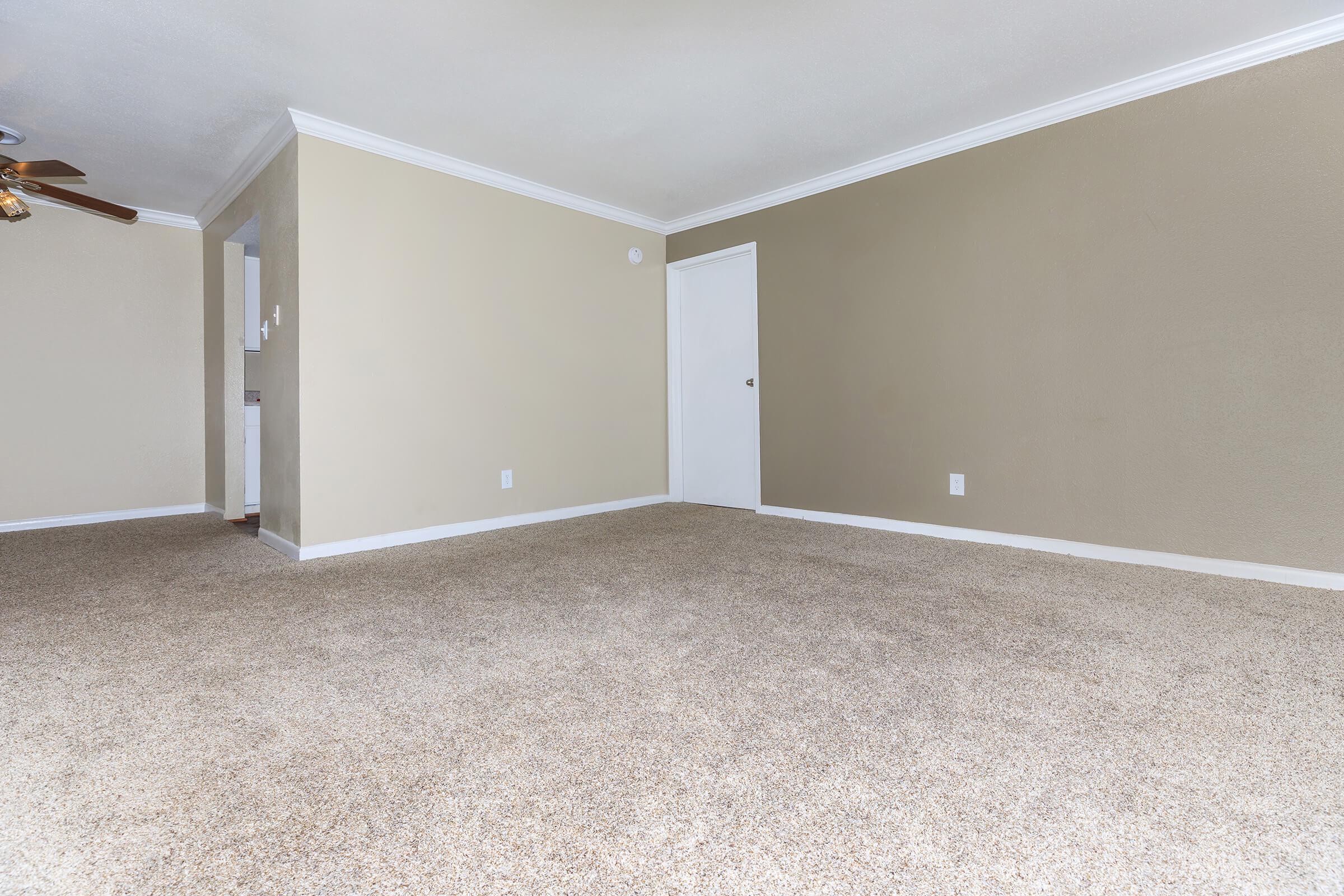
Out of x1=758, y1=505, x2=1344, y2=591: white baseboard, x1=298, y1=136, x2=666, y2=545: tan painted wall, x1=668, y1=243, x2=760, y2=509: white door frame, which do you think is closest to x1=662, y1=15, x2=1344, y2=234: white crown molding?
x1=668, y1=243, x2=760, y2=509: white door frame

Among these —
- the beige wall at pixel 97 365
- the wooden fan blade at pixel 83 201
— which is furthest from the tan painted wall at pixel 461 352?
the beige wall at pixel 97 365

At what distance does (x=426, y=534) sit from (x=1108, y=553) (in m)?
3.60

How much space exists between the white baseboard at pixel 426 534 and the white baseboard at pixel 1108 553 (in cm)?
158

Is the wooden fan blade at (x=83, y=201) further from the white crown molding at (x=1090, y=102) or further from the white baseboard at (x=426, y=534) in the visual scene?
the white crown molding at (x=1090, y=102)

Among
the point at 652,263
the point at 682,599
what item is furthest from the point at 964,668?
the point at 652,263

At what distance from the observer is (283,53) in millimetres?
2582

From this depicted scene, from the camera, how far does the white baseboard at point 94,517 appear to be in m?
4.16

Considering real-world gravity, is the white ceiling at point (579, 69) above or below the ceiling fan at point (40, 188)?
above

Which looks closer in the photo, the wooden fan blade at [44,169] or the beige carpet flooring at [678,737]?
the beige carpet flooring at [678,737]

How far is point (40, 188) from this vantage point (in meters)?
3.18

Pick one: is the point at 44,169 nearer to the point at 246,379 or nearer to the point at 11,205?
the point at 11,205

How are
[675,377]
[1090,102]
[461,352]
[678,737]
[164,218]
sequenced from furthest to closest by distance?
[675,377] < [164,218] < [461,352] < [1090,102] < [678,737]

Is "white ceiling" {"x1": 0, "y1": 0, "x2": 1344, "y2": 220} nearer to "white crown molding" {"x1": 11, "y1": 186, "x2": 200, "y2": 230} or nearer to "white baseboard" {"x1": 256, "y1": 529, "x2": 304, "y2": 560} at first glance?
"white crown molding" {"x1": 11, "y1": 186, "x2": 200, "y2": 230}

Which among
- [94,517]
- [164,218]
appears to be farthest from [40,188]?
[94,517]
